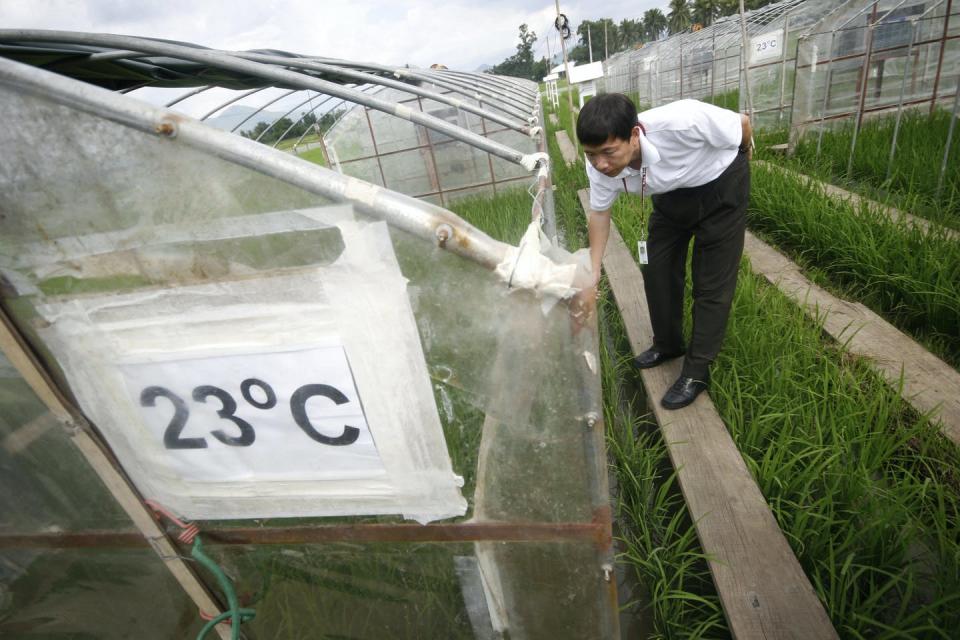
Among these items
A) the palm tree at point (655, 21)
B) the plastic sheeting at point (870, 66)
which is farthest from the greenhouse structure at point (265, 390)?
the palm tree at point (655, 21)

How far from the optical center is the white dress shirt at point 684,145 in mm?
1597

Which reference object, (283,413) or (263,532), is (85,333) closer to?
(283,413)

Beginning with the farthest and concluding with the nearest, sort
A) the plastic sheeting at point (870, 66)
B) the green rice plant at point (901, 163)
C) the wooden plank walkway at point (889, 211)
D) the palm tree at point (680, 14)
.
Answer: the palm tree at point (680, 14) → the plastic sheeting at point (870, 66) → the green rice plant at point (901, 163) → the wooden plank walkway at point (889, 211)

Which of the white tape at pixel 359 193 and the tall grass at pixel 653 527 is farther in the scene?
the tall grass at pixel 653 527

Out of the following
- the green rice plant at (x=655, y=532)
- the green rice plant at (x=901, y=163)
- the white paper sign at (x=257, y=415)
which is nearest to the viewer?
the white paper sign at (x=257, y=415)

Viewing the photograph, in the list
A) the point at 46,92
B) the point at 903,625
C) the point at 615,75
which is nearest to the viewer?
the point at 46,92

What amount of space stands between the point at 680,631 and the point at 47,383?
65.3 inches

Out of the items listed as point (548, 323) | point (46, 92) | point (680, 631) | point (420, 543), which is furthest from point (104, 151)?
point (680, 631)

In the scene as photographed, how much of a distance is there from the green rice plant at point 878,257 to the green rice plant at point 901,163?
0.40 metres

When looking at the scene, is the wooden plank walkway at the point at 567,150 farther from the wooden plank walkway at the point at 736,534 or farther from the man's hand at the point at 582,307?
the man's hand at the point at 582,307

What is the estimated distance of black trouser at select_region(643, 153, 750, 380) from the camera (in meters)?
1.75

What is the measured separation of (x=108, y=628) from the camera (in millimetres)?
1192

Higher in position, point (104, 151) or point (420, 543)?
point (104, 151)

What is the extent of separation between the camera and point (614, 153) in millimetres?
1495
